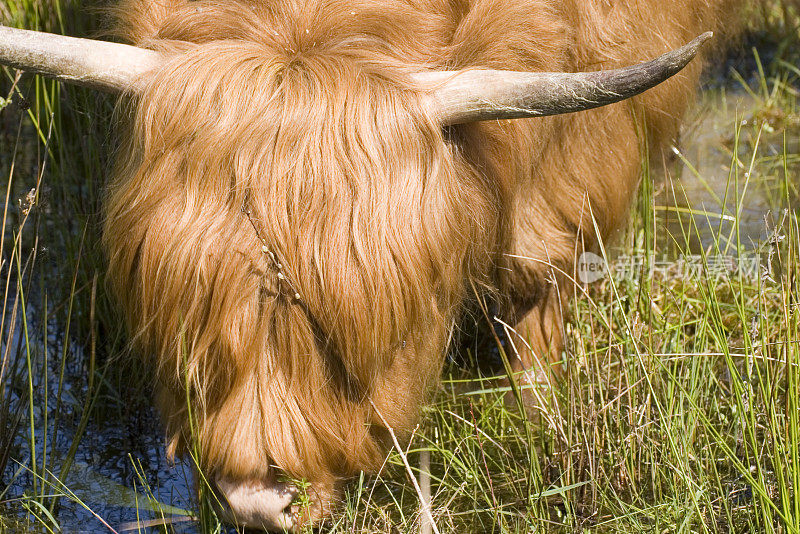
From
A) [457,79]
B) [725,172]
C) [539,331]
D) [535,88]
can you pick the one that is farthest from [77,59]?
[725,172]

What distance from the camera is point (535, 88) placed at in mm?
2408

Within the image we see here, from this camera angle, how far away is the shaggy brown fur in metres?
2.42

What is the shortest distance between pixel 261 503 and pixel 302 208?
30.1 inches

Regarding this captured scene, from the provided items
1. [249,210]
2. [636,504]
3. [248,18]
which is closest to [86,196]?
[248,18]

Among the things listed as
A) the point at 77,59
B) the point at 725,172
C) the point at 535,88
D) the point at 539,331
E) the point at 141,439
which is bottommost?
the point at 141,439

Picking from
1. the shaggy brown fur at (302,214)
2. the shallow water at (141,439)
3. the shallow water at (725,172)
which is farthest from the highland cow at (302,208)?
the shallow water at (725,172)

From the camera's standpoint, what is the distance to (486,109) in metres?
2.51

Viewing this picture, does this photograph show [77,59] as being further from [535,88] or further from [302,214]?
[535,88]

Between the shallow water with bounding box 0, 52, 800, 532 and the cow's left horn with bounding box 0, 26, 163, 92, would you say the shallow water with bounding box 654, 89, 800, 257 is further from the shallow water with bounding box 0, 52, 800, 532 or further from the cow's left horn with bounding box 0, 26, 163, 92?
the cow's left horn with bounding box 0, 26, 163, 92

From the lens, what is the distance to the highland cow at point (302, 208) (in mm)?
2418

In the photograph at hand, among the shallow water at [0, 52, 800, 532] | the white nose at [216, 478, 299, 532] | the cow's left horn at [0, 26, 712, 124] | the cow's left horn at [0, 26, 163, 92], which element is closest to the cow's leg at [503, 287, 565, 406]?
the shallow water at [0, 52, 800, 532]

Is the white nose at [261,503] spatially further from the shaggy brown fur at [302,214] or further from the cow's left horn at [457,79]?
the cow's left horn at [457,79]

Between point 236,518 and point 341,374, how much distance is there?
47 centimetres

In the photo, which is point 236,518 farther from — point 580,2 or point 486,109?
point 580,2
